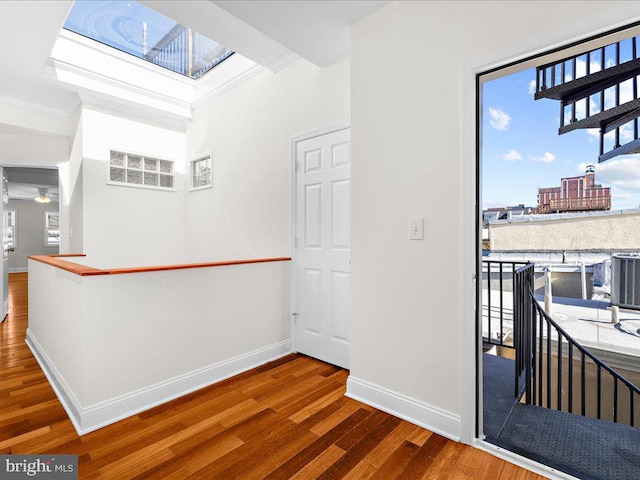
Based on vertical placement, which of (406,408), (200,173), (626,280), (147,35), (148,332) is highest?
(147,35)

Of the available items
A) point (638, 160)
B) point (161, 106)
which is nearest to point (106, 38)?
point (161, 106)

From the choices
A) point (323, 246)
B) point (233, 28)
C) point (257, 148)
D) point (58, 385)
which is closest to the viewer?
point (58, 385)

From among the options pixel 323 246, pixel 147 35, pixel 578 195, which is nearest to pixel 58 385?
pixel 323 246

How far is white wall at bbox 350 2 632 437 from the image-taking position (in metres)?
1.68

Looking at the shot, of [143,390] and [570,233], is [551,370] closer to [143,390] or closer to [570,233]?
[570,233]

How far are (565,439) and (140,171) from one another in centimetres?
493

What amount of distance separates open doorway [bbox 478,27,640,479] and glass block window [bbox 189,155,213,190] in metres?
3.25

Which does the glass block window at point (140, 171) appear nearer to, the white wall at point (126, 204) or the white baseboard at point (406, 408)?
the white wall at point (126, 204)

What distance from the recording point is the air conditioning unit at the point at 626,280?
9.97ft

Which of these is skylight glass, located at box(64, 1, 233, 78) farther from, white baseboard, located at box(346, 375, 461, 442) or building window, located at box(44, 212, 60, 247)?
building window, located at box(44, 212, 60, 247)

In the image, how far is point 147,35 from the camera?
11.4 ft

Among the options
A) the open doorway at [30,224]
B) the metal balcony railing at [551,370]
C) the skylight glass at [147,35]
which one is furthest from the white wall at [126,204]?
the open doorway at [30,224]

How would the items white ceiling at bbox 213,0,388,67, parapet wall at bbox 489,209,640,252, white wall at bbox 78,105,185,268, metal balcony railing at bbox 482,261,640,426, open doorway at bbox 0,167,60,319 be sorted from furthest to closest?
1. open doorway at bbox 0,167,60,319
2. parapet wall at bbox 489,209,640,252
3. white wall at bbox 78,105,185,268
4. metal balcony railing at bbox 482,261,640,426
5. white ceiling at bbox 213,0,388,67

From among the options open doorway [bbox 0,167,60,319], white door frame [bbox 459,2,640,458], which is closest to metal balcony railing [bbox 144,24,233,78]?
white door frame [bbox 459,2,640,458]
